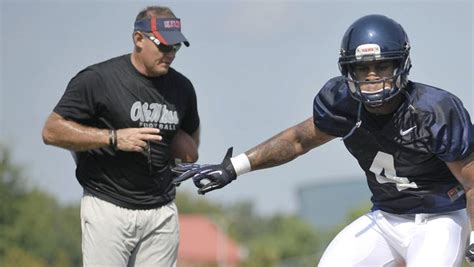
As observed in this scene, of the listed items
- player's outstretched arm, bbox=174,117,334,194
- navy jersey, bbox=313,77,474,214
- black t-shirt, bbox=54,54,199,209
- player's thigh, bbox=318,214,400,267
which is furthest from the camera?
black t-shirt, bbox=54,54,199,209

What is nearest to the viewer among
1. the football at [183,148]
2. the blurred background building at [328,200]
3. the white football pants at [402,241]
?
the white football pants at [402,241]

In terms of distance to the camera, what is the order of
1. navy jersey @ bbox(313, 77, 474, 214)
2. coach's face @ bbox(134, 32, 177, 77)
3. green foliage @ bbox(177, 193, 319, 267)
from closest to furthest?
1. navy jersey @ bbox(313, 77, 474, 214)
2. coach's face @ bbox(134, 32, 177, 77)
3. green foliage @ bbox(177, 193, 319, 267)

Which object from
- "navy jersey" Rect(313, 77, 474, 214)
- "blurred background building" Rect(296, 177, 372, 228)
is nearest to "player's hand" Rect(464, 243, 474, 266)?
"navy jersey" Rect(313, 77, 474, 214)

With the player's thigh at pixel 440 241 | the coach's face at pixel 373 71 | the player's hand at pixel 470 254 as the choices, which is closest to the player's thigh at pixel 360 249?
the player's thigh at pixel 440 241

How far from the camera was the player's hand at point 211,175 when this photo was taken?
681 cm

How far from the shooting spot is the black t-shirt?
7.36 meters

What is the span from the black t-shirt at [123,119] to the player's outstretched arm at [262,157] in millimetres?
467

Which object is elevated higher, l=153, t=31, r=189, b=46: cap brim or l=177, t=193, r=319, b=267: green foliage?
l=153, t=31, r=189, b=46: cap brim

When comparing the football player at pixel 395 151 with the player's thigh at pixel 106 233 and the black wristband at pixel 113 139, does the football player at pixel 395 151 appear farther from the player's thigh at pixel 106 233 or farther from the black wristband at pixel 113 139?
the player's thigh at pixel 106 233

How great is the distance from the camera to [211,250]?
69.6 metres

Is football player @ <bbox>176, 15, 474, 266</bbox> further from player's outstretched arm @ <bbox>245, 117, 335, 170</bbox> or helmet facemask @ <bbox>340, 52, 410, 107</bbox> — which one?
player's outstretched arm @ <bbox>245, 117, 335, 170</bbox>

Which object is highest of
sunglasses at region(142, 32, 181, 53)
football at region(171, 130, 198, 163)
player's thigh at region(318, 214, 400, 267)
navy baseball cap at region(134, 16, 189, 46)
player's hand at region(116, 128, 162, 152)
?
navy baseball cap at region(134, 16, 189, 46)

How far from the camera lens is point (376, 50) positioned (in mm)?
6312

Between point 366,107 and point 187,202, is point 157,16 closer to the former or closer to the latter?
point 366,107
